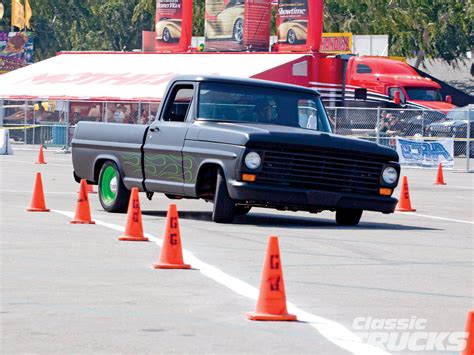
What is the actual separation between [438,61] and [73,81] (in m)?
37.4

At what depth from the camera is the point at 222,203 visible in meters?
16.6

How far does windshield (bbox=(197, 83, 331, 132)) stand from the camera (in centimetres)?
1753

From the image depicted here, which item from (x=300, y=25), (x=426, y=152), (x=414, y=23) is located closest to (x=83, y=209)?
(x=426, y=152)

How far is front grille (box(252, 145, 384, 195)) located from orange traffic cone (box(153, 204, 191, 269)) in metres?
4.51

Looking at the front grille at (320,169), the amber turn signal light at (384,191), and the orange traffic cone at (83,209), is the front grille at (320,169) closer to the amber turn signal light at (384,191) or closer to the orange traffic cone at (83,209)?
the amber turn signal light at (384,191)

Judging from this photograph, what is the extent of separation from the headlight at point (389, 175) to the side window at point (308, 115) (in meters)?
1.32

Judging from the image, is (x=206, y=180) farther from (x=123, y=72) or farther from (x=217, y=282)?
(x=123, y=72)

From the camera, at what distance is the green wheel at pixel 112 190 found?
Answer: 1831 centimetres

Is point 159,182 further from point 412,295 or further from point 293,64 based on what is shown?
point 293,64

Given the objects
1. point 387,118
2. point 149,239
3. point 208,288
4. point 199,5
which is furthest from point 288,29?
point 208,288

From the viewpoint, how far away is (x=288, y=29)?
49375 millimetres

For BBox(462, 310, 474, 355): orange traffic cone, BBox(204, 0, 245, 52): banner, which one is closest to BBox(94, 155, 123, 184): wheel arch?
BBox(462, 310, 474, 355): orange traffic cone

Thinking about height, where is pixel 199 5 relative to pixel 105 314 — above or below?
above

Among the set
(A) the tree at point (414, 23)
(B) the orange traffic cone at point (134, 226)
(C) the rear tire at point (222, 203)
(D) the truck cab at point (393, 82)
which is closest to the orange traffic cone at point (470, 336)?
(B) the orange traffic cone at point (134, 226)
